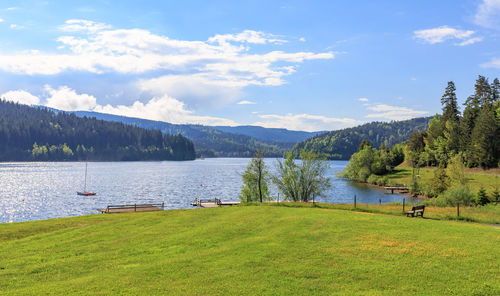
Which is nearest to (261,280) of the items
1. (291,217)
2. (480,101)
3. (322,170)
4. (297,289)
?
(297,289)

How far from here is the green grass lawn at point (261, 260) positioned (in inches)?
567

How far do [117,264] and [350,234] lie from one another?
1514 centimetres

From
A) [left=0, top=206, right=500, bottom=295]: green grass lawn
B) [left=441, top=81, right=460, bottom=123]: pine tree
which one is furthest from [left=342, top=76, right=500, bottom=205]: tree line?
[left=0, top=206, right=500, bottom=295]: green grass lawn

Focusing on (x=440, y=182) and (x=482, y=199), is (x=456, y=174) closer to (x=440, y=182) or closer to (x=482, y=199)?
(x=440, y=182)

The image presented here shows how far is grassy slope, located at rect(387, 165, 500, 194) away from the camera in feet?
291

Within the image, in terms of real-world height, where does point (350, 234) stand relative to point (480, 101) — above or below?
below

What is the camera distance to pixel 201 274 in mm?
16047

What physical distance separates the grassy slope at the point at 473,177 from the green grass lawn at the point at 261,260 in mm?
60907

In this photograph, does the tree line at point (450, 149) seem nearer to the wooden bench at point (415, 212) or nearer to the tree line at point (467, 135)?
the tree line at point (467, 135)

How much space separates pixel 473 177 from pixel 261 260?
10929 cm

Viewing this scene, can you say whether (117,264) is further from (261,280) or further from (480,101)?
(480,101)

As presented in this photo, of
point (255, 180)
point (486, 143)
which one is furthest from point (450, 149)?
point (255, 180)

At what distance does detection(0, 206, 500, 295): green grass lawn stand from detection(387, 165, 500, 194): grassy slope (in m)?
60.9

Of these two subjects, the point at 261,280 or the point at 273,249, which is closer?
the point at 261,280
